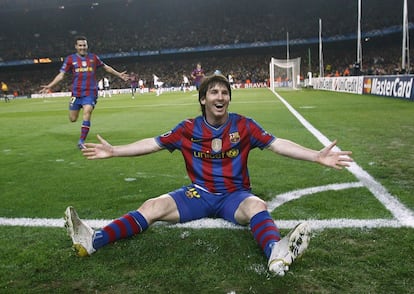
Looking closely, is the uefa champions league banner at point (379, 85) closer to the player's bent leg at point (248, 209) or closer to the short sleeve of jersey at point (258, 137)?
the short sleeve of jersey at point (258, 137)

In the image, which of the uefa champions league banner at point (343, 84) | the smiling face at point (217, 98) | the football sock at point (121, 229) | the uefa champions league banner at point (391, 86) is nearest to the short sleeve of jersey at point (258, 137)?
the smiling face at point (217, 98)

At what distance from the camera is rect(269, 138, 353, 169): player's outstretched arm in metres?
3.15

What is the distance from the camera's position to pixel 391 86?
19.1 meters

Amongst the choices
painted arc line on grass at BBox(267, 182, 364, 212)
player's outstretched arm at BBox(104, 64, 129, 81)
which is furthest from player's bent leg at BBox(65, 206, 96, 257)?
player's outstretched arm at BBox(104, 64, 129, 81)

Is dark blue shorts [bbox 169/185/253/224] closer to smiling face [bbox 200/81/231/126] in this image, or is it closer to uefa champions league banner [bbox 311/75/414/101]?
smiling face [bbox 200/81/231/126]

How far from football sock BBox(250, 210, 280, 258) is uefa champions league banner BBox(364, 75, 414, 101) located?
50.7ft

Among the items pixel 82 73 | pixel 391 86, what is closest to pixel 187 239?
pixel 82 73

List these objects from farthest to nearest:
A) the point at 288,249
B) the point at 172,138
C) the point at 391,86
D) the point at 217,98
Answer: the point at 391,86
the point at 172,138
the point at 217,98
the point at 288,249

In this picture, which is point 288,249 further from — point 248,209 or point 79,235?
point 79,235

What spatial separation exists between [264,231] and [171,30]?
58.8 metres

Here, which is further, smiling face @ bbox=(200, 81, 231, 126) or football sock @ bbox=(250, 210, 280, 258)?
smiling face @ bbox=(200, 81, 231, 126)

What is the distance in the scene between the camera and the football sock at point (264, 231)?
9.29ft

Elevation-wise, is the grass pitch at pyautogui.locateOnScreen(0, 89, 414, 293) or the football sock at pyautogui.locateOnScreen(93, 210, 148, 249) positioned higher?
the football sock at pyautogui.locateOnScreen(93, 210, 148, 249)

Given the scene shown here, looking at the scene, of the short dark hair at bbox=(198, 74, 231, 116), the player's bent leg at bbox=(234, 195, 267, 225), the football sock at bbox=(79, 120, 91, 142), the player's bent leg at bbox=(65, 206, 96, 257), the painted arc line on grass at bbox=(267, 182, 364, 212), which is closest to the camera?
the player's bent leg at bbox=(65, 206, 96, 257)
